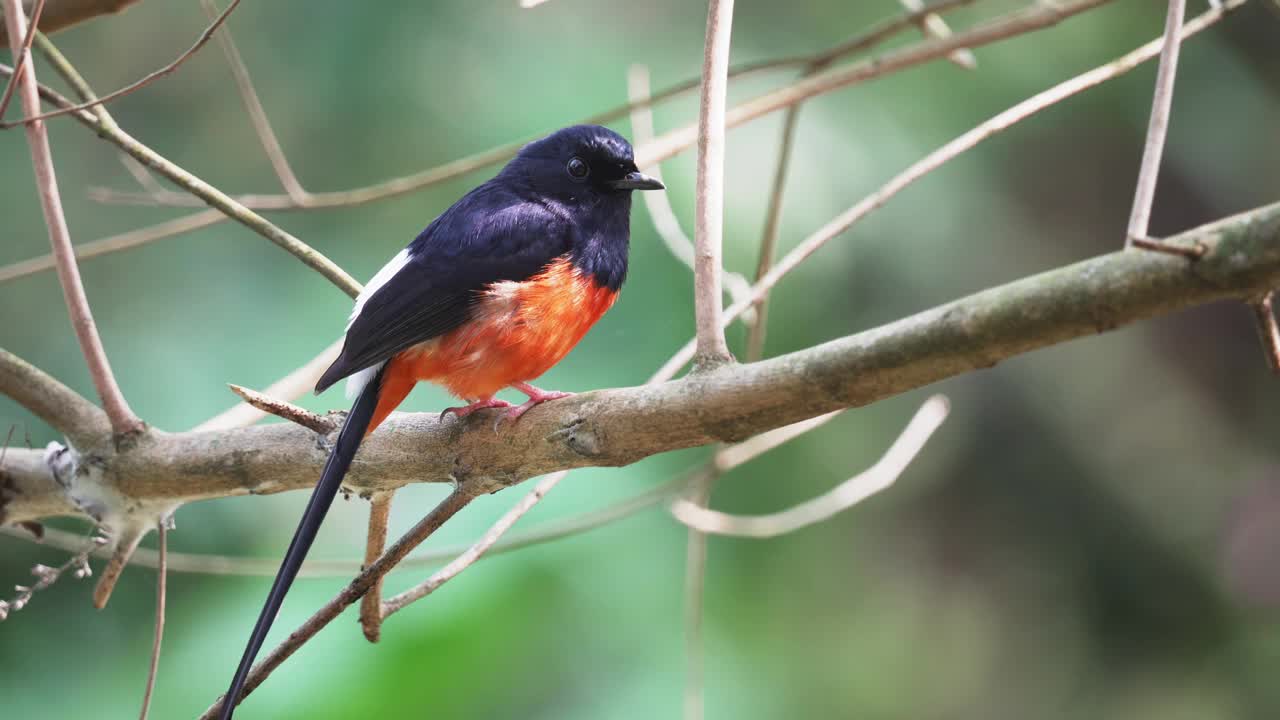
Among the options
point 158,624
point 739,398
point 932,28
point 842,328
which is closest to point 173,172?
point 158,624

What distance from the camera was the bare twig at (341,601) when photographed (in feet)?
5.85

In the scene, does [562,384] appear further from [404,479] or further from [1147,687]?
[1147,687]

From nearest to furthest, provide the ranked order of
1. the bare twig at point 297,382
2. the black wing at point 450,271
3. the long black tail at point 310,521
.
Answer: the long black tail at point 310,521, the black wing at point 450,271, the bare twig at point 297,382

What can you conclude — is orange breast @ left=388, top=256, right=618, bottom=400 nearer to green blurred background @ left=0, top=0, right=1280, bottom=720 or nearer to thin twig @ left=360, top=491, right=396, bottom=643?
thin twig @ left=360, top=491, right=396, bottom=643

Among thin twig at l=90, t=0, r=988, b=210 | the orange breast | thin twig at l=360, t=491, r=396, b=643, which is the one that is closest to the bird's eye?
thin twig at l=90, t=0, r=988, b=210

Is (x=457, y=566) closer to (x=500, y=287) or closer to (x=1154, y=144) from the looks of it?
(x=500, y=287)

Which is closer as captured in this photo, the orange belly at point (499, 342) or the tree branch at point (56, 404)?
the tree branch at point (56, 404)


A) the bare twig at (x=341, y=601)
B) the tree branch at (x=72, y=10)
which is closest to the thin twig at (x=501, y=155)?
the tree branch at (x=72, y=10)

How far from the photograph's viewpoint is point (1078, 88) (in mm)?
2174

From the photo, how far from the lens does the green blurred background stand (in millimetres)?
4777

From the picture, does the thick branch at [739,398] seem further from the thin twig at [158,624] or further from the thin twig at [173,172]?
the thin twig at [173,172]

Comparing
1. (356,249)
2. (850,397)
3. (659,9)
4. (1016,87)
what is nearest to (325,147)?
(356,249)

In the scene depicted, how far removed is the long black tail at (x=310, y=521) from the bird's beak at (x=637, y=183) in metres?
0.91

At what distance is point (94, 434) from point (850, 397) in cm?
168
